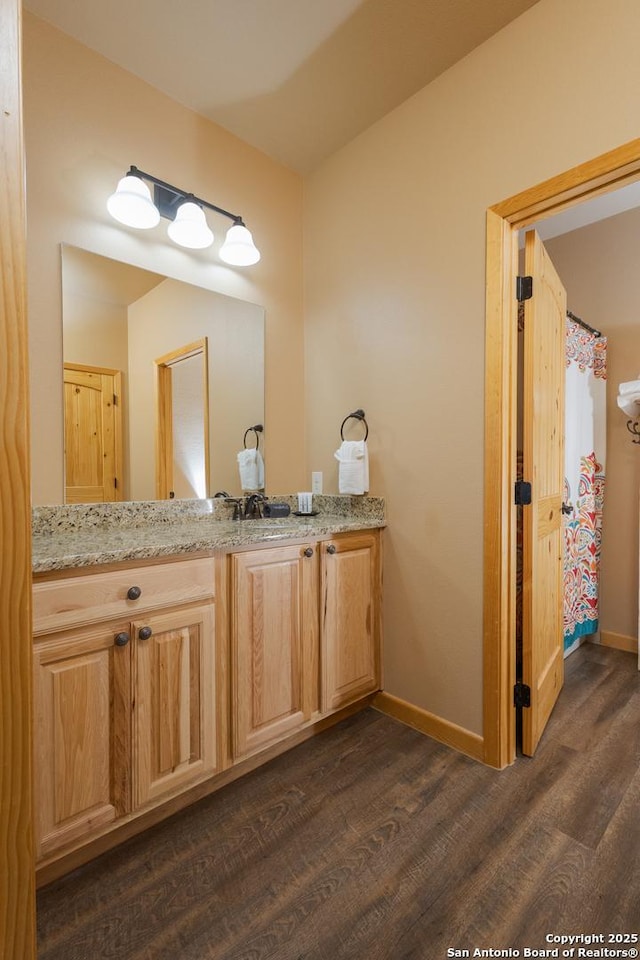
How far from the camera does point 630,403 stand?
2553 mm

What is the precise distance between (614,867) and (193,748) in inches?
50.9

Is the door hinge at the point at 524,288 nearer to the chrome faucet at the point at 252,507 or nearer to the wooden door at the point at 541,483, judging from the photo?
the wooden door at the point at 541,483

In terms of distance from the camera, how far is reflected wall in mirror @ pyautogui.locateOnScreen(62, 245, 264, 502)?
1702 millimetres

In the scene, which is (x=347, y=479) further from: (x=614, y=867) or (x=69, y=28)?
(x=69, y=28)

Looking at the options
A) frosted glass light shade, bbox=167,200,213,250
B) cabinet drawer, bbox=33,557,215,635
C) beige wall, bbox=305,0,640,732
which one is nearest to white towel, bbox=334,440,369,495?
beige wall, bbox=305,0,640,732

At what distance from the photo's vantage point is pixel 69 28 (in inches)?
64.6

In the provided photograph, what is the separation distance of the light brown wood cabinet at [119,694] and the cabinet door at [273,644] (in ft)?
0.37

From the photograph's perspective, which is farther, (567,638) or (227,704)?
(567,638)

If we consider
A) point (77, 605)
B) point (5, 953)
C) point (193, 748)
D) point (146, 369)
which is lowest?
point (193, 748)

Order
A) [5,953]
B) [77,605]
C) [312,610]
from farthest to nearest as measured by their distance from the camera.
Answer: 1. [312,610]
2. [77,605]
3. [5,953]

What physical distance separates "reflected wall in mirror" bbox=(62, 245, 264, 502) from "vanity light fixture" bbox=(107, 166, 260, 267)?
0.59 feet

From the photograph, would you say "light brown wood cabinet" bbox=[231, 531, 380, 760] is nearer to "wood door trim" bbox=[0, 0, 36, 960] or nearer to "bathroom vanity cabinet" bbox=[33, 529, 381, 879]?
"bathroom vanity cabinet" bbox=[33, 529, 381, 879]

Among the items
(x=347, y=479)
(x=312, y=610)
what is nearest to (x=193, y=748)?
(x=312, y=610)

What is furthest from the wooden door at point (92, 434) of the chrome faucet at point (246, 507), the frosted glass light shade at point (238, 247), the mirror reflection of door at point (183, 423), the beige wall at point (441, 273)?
the beige wall at point (441, 273)
